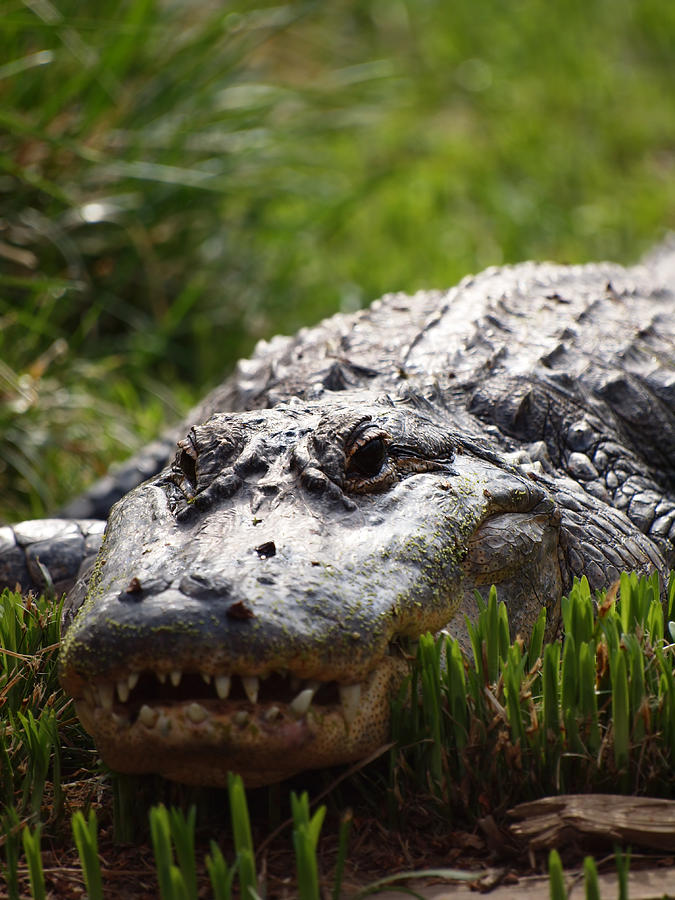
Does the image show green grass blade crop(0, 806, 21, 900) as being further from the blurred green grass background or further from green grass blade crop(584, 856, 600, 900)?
the blurred green grass background

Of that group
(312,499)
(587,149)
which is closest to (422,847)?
(312,499)

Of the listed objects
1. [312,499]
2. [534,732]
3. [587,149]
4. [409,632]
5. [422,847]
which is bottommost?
[422,847]

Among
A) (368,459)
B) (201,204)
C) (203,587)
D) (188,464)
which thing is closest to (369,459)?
(368,459)

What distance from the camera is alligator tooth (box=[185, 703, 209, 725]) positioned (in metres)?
1.77

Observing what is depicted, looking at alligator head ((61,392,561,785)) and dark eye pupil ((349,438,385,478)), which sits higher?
dark eye pupil ((349,438,385,478))

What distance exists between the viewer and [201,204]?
5598mm

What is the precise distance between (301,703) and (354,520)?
50cm

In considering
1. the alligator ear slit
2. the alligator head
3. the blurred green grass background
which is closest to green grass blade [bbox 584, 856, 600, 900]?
the alligator head

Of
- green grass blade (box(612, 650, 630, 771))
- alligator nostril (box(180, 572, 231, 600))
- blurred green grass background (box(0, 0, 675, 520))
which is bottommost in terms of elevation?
green grass blade (box(612, 650, 630, 771))

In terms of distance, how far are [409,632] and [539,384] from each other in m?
1.29

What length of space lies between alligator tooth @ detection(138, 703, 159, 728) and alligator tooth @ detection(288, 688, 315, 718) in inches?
9.5

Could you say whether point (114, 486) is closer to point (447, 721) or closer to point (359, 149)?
point (447, 721)

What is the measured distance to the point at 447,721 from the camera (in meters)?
2.04

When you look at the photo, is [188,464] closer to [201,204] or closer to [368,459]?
[368,459]
